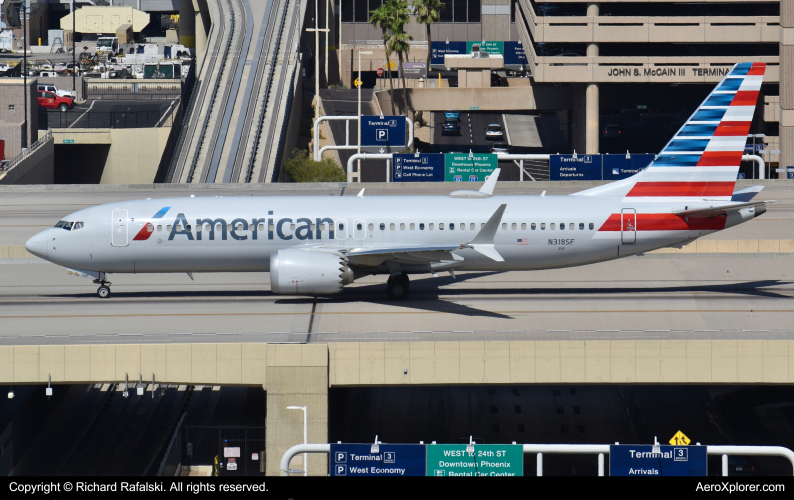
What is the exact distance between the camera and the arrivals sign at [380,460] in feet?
70.2

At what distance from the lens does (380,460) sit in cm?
2141

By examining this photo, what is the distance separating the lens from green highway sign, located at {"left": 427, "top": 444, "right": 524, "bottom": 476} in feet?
70.1

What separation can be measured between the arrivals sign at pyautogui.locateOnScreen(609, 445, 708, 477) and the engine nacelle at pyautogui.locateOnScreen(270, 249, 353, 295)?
61.5 ft

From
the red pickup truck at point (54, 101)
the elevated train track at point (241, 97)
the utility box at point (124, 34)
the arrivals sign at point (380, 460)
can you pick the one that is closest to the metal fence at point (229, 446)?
the arrivals sign at point (380, 460)

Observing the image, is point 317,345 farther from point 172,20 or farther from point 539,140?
point 172,20

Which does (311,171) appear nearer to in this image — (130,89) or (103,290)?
(130,89)

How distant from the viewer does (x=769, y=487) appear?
17.2 metres

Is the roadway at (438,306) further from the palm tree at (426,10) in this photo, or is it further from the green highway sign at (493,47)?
the green highway sign at (493,47)

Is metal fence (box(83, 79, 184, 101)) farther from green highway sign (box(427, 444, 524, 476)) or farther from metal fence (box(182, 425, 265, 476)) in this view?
green highway sign (box(427, 444, 524, 476))

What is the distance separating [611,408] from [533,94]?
243 ft

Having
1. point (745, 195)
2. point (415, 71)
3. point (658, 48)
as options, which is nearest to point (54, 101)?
point (415, 71)

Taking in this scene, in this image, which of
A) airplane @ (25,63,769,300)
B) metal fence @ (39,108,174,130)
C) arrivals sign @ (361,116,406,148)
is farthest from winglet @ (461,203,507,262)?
metal fence @ (39,108,174,130)

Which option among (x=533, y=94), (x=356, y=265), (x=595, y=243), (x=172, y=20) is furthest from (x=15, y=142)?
(x=172, y=20)

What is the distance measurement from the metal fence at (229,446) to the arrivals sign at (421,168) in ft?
117
